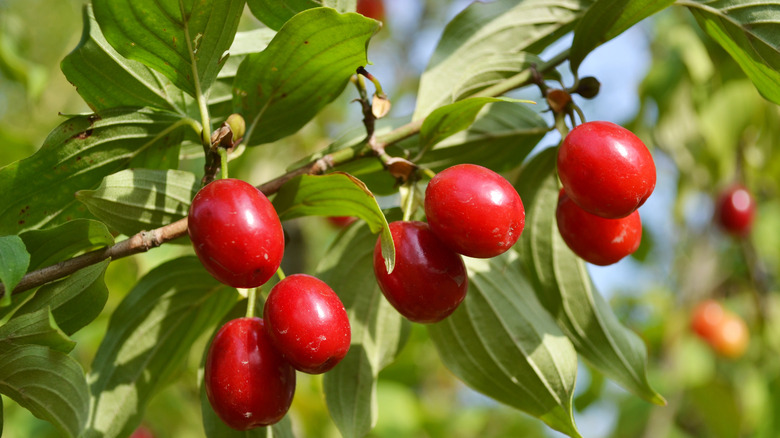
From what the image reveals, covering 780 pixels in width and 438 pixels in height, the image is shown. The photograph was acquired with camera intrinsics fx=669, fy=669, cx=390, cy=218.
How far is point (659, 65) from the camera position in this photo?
9.53ft

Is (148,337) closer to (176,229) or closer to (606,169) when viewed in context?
(176,229)

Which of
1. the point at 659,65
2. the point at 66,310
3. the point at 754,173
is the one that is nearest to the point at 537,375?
the point at 66,310

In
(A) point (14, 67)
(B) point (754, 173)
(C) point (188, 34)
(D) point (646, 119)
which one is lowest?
(B) point (754, 173)

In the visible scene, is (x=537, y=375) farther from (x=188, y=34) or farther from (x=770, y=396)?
(x=770, y=396)

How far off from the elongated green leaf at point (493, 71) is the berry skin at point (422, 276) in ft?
1.20

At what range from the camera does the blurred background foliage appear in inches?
99.8

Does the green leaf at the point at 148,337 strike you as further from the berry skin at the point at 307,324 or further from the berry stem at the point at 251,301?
the berry skin at the point at 307,324

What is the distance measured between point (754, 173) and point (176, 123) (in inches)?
126

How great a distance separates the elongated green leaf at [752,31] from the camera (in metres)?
1.17

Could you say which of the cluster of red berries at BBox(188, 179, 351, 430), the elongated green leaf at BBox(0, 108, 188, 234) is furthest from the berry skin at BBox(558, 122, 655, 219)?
the elongated green leaf at BBox(0, 108, 188, 234)

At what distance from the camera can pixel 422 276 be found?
3.28 feet

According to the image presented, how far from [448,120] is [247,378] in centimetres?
52

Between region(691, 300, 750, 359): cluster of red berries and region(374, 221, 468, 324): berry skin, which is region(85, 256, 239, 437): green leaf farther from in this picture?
region(691, 300, 750, 359): cluster of red berries

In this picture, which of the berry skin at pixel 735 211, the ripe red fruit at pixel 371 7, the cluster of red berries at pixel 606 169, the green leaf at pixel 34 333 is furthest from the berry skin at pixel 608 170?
the ripe red fruit at pixel 371 7
